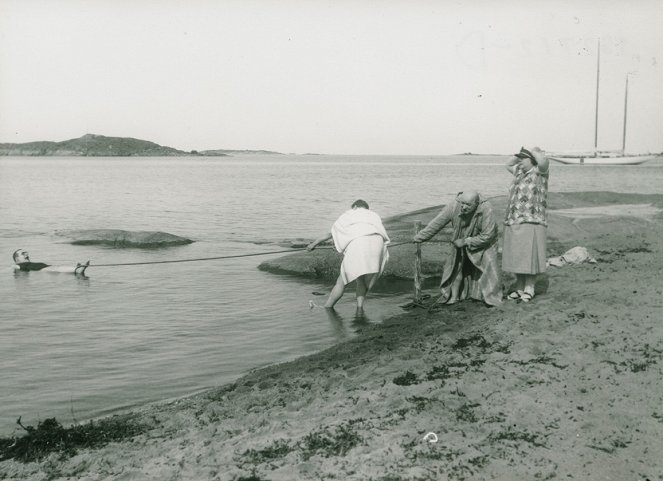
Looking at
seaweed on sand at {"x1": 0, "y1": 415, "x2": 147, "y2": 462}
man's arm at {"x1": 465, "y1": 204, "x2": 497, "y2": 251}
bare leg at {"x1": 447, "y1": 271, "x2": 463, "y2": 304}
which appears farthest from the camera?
bare leg at {"x1": 447, "y1": 271, "x2": 463, "y2": 304}

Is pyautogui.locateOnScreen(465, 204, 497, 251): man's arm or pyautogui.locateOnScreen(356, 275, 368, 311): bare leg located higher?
pyautogui.locateOnScreen(465, 204, 497, 251): man's arm

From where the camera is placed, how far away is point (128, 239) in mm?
17688

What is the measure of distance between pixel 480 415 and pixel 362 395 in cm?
99

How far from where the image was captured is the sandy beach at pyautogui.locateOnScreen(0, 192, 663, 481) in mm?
3975

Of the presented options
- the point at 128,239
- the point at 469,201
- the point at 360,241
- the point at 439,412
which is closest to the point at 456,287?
the point at 469,201

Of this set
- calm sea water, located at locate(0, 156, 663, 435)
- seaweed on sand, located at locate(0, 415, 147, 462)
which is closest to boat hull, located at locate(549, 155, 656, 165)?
calm sea water, located at locate(0, 156, 663, 435)

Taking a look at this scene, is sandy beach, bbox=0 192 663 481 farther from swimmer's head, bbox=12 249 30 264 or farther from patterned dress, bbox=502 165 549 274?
swimmer's head, bbox=12 249 30 264

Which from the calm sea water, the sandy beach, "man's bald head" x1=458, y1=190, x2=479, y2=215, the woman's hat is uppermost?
the woman's hat

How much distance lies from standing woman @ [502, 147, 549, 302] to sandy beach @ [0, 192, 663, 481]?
56 centimetres

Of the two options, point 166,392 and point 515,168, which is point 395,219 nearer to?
point 515,168

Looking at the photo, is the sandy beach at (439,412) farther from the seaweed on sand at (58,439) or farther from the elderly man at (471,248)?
the elderly man at (471,248)

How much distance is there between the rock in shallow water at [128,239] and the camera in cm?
1755

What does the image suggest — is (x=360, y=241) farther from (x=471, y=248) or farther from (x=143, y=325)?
(x=143, y=325)

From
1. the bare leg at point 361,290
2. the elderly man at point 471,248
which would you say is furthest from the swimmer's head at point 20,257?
the elderly man at point 471,248
